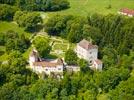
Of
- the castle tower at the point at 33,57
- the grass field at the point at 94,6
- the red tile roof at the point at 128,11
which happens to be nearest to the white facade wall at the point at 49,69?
the castle tower at the point at 33,57

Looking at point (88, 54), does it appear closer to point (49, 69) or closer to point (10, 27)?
point (49, 69)

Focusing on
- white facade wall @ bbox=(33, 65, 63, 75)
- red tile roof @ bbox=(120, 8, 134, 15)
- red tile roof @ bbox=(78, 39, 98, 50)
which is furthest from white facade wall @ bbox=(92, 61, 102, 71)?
red tile roof @ bbox=(120, 8, 134, 15)

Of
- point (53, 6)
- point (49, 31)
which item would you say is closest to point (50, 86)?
point (49, 31)

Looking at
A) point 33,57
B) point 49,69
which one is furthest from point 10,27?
point 49,69

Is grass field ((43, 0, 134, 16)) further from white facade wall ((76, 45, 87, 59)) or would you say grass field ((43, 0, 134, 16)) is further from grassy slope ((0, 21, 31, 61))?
white facade wall ((76, 45, 87, 59))

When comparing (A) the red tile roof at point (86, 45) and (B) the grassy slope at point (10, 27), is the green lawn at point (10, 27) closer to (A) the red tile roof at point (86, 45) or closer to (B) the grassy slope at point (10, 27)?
(B) the grassy slope at point (10, 27)
